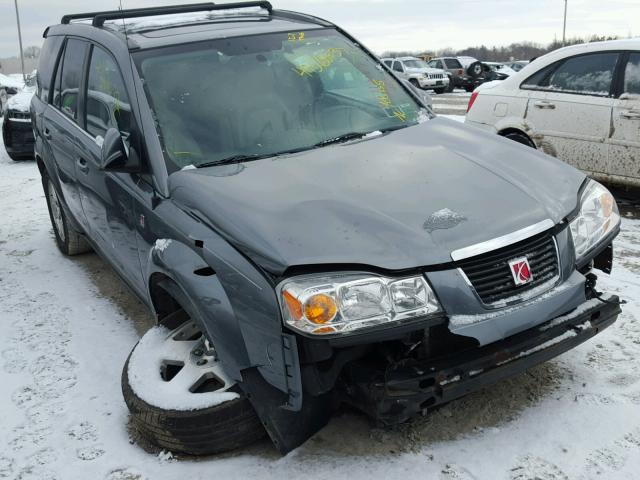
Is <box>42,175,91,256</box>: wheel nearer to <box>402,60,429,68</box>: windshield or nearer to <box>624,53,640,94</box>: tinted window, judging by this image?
<box>624,53,640,94</box>: tinted window

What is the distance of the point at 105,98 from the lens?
387cm

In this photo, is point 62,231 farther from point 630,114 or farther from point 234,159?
point 630,114

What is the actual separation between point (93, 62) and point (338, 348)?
2.61 metres

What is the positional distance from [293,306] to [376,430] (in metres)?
0.90

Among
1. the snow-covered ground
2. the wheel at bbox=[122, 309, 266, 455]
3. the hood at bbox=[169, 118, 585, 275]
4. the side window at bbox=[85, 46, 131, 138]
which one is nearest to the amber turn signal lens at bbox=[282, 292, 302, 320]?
the hood at bbox=[169, 118, 585, 275]

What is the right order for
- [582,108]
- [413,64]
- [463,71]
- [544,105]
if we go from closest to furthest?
[582,108] → [544,105] → [413,64] → [463,71]

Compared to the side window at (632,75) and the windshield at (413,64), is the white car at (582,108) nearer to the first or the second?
the side window at (632,75)

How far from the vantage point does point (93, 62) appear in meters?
4.12

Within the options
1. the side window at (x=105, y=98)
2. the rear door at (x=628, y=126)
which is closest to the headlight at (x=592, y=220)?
the side window at (x=105, y=98)

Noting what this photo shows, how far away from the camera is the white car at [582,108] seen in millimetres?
6062

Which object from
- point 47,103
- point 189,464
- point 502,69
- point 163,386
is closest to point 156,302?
point 163,386

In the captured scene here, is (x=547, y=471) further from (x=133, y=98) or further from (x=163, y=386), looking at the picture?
(x=133, y=98)

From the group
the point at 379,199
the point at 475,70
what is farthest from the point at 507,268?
the point at 475,70

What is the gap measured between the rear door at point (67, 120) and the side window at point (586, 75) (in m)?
4.42
